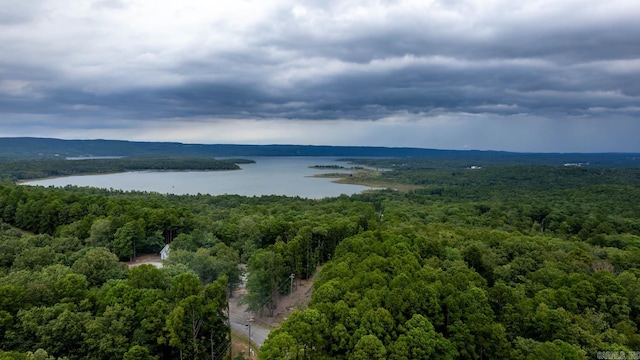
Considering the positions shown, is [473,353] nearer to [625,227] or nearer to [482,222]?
[482,222]

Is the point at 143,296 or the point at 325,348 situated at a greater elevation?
the point at 143,296

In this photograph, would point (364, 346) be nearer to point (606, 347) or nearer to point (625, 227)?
point (606, 347)

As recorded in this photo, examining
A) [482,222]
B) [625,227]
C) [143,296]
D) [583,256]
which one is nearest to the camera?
[143,296]

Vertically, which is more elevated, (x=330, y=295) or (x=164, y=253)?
(x=330, y=295)

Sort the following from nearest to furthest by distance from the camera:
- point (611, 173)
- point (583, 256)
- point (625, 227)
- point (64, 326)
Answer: point (64, 326), point (583, 256), point (625, 227), point (611, 173)

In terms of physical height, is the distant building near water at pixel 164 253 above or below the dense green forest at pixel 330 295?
below

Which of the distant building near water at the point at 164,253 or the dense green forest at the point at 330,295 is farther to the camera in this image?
the distant building near water at the point at 164,253

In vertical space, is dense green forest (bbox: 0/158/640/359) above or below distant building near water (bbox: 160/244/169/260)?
above

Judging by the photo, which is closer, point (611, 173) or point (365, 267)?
point (365, 267)

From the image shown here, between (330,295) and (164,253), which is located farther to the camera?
(164,253)

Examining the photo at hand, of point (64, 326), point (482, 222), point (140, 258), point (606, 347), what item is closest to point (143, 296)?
point (64, 326)

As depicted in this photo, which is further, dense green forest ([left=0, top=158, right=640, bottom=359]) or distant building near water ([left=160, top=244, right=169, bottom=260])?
distant building near water ([left=160, top=244, right=169, bottom=260])
